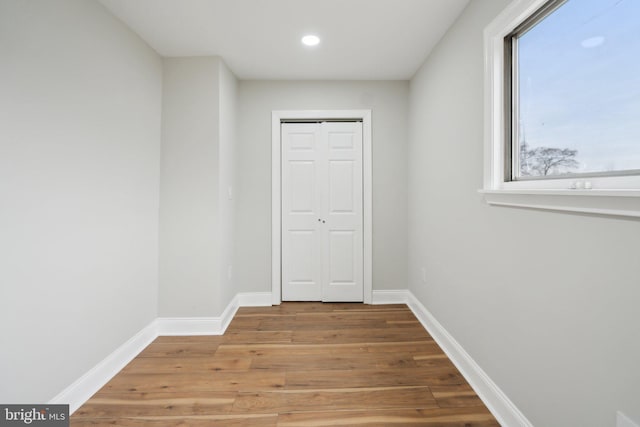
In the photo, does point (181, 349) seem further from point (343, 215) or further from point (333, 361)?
point (343, 215)

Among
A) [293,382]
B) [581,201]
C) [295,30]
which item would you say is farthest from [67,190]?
[581,201]

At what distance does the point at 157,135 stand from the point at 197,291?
1.45 meters

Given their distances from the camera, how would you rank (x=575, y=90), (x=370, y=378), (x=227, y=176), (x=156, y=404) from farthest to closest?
(x=227, y=176) → (x=370, y=378) → (x=156, y=404) → (x=575, y=90)

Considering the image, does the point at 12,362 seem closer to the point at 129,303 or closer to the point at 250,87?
the point at 129,303

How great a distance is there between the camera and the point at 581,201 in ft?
3.57

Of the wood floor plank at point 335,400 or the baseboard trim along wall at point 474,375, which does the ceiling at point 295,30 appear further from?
the wood floor plank at point 335,400

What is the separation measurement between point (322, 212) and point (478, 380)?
83.0 inches

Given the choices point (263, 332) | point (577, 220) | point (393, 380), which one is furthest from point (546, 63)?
point (263, 332)

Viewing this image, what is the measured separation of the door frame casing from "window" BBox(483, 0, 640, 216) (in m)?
1.64

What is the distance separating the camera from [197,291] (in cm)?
269

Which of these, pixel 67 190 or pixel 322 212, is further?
pixel 322 212

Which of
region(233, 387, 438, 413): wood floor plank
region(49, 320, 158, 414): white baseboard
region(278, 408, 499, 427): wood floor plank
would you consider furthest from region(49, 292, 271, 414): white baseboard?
region(278, 408, 499, 427): wood floor plank

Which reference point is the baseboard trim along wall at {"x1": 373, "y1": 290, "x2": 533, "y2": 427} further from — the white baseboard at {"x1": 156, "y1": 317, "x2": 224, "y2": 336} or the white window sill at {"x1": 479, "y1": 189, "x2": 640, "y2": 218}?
the white baseboard at {"x1": 156, "y1": 317, "x2": 224, "y2": 336}

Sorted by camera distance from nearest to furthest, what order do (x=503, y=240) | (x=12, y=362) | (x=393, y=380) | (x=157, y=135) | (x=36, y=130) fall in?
(x=12, y=362) < (x=36, y=130) < (x=503, y=240) < (x=393, y=380) < (x=157, y=135)
